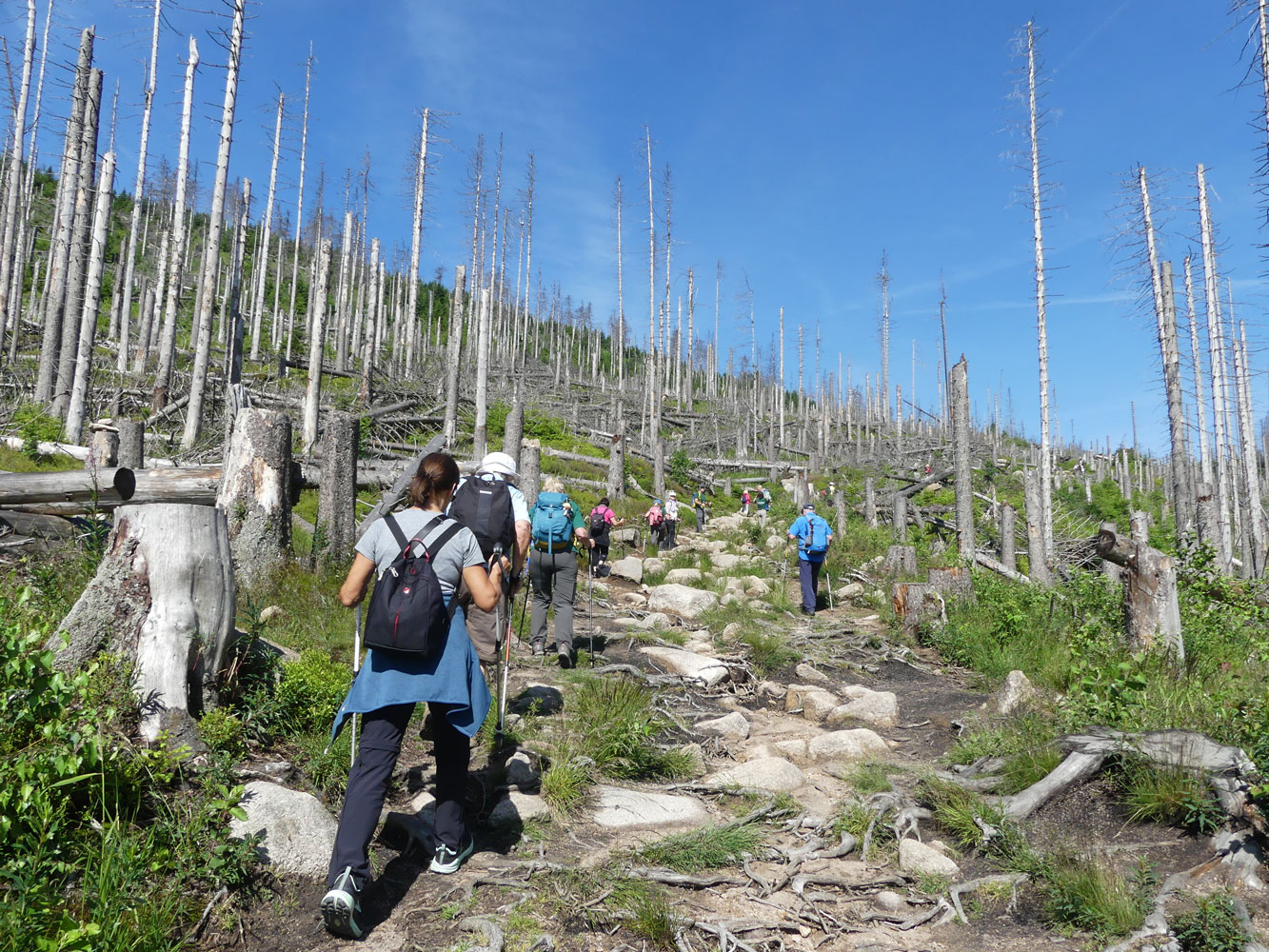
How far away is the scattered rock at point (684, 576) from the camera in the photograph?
43.0 feet

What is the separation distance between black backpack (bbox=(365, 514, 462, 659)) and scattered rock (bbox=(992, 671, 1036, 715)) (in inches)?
195

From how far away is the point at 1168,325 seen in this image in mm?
18406

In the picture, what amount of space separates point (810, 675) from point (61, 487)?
7626mm

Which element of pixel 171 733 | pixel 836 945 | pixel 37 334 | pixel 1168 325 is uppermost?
pixel 37 334

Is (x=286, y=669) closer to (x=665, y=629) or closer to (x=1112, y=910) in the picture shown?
(x=1112, y=910)

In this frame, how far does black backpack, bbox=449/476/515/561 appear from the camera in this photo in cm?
490

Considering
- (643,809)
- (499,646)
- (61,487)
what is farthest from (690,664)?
(61,487)

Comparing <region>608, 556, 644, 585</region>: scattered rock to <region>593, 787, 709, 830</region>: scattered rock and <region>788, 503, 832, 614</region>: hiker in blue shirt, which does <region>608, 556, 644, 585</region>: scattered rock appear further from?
<region>593, 787, 709, 830</region>: scattered rock

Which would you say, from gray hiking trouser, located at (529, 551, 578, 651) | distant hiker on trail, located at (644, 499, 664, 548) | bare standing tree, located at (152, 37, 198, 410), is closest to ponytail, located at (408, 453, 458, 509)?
gray hiking trouser, located at (529, 551, 578, 651)

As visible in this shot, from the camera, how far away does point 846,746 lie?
5.67 meters

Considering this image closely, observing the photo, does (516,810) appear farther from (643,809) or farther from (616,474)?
(616,474)

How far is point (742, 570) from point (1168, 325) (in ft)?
45.0

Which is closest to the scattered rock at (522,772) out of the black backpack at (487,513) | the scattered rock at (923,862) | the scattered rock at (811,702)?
the black backpack at (487,513)

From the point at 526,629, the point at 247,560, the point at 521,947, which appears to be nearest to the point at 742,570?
the point at 526,629
